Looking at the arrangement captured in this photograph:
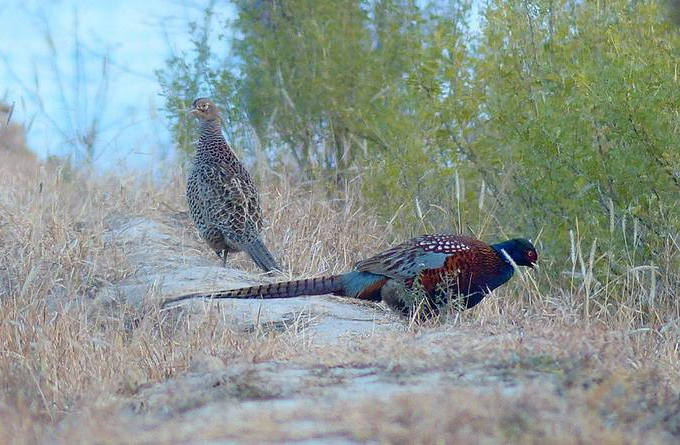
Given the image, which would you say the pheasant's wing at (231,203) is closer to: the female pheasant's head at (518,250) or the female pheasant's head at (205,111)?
the female pheasant's head at (205,111)

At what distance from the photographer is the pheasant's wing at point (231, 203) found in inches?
345

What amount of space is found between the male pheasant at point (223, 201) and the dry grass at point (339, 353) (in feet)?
1.35

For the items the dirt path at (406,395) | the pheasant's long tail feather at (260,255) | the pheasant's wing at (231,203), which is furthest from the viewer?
the pheasant's wing at (231,203)

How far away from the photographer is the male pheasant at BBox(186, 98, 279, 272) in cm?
875

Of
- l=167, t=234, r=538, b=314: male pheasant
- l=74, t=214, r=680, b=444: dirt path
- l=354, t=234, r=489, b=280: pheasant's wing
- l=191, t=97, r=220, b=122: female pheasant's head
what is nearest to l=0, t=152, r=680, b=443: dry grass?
l=74, t=214, r=680, b=444: dirt path

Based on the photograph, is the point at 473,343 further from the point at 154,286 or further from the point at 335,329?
the point at 154,286

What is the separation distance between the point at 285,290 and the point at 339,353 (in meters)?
2.21

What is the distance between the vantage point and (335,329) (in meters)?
6.93

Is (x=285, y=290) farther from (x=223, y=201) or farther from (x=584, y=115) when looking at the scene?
(x=584, y=115)

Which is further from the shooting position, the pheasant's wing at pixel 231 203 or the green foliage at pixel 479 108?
the pheasant's wing at pixel 231 203

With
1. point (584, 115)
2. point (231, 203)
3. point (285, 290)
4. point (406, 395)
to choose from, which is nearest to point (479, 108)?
point (584, 115)

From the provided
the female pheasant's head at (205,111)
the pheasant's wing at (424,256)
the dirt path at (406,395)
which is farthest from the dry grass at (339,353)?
the female pheasant's head at (205,111)

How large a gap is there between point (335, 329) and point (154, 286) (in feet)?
3.99

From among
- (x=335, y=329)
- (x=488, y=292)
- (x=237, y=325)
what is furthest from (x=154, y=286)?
(x=488, y=292)
